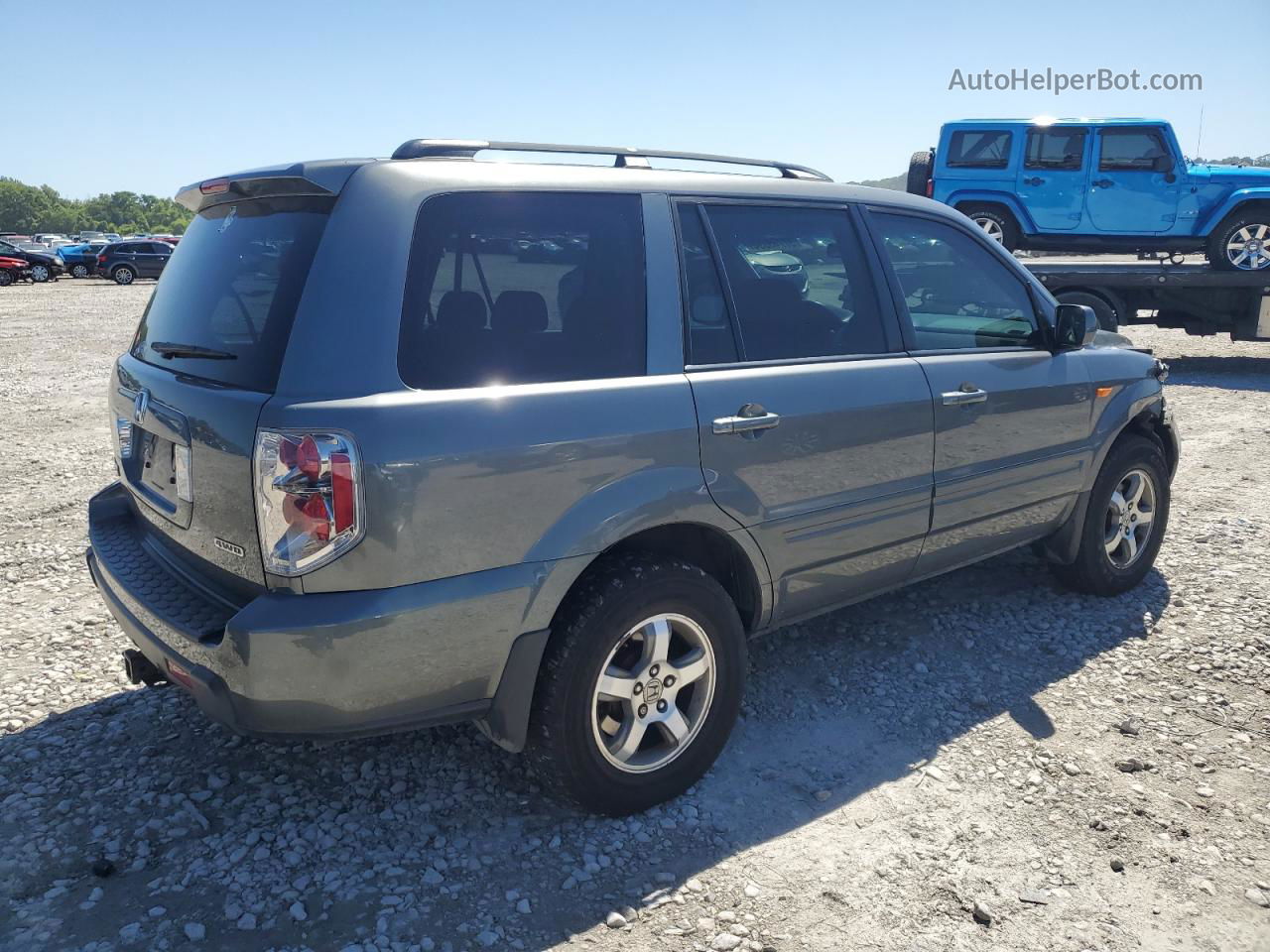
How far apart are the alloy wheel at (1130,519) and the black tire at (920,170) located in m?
11.3

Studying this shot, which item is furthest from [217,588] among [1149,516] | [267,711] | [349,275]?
[1149,516]

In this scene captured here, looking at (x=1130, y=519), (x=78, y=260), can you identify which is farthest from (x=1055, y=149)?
(x=78, y=260)

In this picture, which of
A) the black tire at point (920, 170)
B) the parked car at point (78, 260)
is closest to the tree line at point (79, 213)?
the parked car at point (78, 260)

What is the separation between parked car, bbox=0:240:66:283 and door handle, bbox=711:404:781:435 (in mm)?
34779

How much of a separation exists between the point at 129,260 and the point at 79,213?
513 feet

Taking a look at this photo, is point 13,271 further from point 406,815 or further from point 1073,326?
point 1073,326

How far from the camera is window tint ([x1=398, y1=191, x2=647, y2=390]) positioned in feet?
7.86

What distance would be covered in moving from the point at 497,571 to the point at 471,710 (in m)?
0.40

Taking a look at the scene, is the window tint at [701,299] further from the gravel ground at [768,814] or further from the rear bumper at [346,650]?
the gravel ground at [768,814]

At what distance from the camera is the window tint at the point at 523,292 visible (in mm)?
2396

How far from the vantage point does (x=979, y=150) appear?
1409 centimetres

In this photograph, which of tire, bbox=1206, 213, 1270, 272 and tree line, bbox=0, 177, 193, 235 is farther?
tree line, bbox=0, 177, 193, 235

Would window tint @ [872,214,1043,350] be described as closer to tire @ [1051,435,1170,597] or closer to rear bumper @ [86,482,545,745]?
tire @ [1051,435,1170,597]

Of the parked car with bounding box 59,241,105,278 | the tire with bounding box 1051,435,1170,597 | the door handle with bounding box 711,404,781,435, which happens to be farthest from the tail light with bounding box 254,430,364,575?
the parked car with bounding box 59,241,105,278
